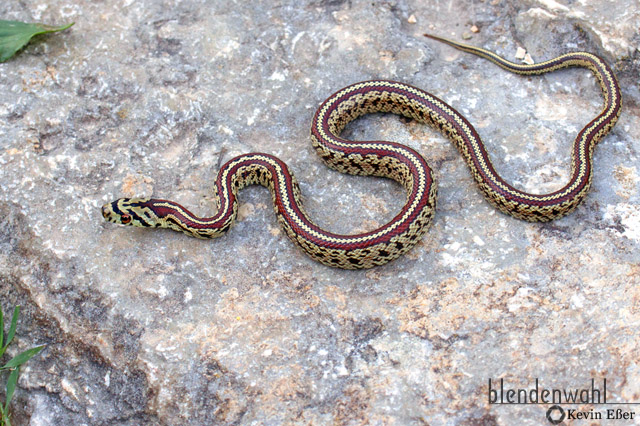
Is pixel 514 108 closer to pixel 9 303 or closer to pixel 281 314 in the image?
pixel 281 314

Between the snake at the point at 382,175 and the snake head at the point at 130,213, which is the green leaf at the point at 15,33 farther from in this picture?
the snake at the point at 382,175

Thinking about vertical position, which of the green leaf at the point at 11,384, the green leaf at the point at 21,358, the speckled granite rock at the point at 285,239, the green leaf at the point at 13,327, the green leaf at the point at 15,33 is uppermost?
the green leaf at the point at 15,33

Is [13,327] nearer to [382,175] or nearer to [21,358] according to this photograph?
[21,358]

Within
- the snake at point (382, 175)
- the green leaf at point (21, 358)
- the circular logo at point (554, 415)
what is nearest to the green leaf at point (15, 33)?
the snake at point (382, 175)

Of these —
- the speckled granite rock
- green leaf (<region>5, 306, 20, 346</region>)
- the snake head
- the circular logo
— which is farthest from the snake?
the circular logo

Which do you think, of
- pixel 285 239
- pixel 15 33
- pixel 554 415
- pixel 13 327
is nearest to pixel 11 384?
pixel 13 327

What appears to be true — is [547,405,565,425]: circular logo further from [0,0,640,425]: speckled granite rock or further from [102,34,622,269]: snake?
[102,34,622,269]: snake
